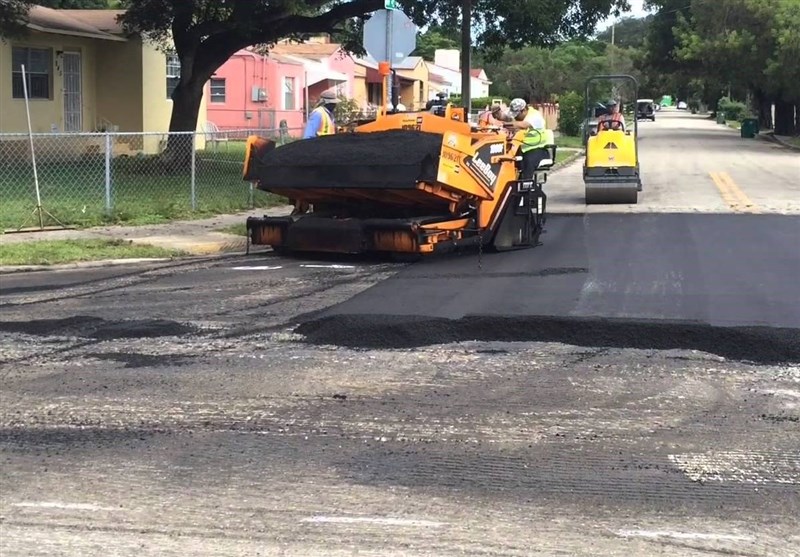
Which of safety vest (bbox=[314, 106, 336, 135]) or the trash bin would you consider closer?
safety vest (bbox=[314, 106, 336, 135])

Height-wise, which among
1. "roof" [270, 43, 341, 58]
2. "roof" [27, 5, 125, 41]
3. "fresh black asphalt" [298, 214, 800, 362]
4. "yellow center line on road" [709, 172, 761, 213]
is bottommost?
"fresh black asphalt" [298, 214, 800, 362]

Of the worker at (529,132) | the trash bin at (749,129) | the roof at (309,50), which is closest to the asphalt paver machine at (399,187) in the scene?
the worker at (529,132)

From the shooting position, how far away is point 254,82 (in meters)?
41.6

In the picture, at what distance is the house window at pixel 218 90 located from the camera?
1609 inches

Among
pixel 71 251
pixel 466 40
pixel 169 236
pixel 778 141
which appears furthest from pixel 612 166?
pixel 778 141

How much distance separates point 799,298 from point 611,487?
508 centimetres

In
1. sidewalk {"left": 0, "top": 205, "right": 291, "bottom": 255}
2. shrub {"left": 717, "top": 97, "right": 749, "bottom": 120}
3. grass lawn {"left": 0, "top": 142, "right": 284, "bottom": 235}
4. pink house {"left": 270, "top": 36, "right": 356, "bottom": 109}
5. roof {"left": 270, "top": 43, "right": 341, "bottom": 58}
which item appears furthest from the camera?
shrub {"left": 717, "top": 97, "right": 749, "bottom": 120}

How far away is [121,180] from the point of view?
2112 cm

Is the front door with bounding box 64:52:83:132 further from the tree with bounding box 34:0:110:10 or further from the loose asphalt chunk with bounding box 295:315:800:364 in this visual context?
the loose asphalt chunk with bounding box 295:315:800:364

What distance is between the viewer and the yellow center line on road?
1769 cm

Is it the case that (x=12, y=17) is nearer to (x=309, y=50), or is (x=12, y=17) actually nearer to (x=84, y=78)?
(x=84, y=78)

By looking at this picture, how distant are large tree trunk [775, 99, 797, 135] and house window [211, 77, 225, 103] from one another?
3095 centimetres

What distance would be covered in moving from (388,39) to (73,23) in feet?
52.9

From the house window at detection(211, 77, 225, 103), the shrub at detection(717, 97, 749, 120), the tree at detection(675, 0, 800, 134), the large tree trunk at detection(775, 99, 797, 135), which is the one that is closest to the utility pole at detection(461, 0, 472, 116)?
the house window at detection(211, 77, 225, 103)
